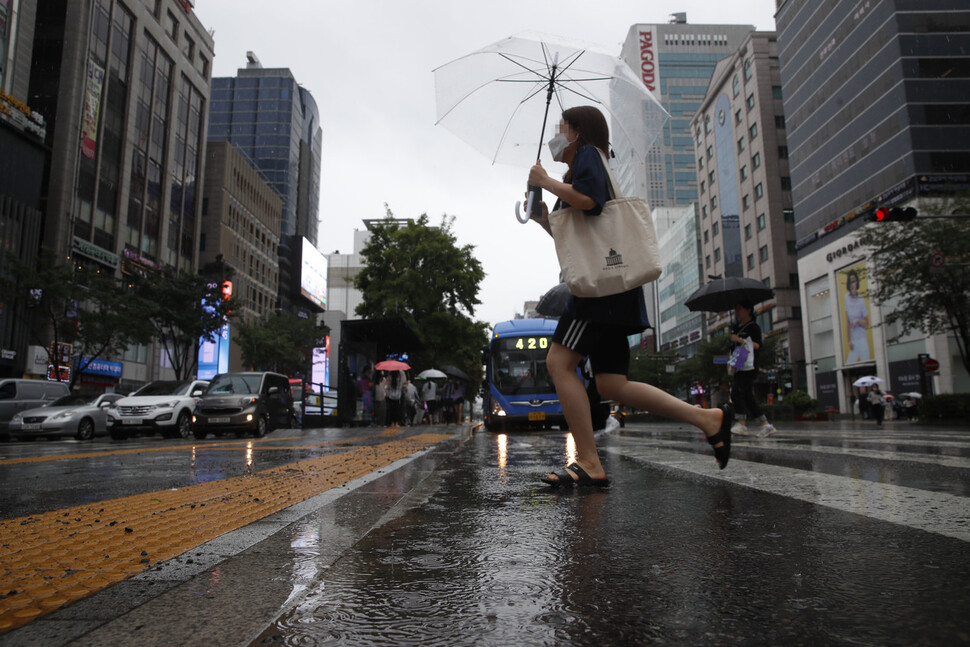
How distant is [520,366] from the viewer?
17.9 m

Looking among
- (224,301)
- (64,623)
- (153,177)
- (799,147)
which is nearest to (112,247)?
(153,177)

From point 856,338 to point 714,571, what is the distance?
159 feet

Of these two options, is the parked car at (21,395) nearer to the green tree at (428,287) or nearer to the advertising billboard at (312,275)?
the green tree at (428,287)

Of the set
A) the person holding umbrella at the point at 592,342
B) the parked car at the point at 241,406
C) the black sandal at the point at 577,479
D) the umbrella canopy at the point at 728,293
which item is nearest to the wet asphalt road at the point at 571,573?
the black sandal at the point at 577,479

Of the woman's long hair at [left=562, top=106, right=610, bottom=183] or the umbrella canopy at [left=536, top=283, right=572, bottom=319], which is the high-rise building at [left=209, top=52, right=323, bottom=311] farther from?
the woman's long hair at [left=562, top=106, right=610, bottom=183]

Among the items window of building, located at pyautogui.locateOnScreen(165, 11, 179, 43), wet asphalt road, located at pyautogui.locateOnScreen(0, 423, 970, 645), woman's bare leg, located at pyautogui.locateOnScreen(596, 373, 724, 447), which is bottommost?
wet asphalt road, located at pyautogui.locateOnScreen(0, 423, 970, 645)

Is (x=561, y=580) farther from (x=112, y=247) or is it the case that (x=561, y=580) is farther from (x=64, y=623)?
(x=112, y=247)

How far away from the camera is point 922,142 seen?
125 feet

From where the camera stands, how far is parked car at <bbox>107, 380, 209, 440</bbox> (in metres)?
16.8

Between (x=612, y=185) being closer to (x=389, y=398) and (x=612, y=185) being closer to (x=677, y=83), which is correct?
(x=389, y=398)

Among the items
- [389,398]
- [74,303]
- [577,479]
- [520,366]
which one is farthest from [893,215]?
[74,303]

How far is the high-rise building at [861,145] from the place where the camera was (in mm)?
38031

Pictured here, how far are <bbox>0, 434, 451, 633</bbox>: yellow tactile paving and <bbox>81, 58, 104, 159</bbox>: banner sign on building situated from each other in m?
42.5

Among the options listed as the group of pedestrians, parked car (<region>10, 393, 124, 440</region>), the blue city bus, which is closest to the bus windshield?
the blue city bus
